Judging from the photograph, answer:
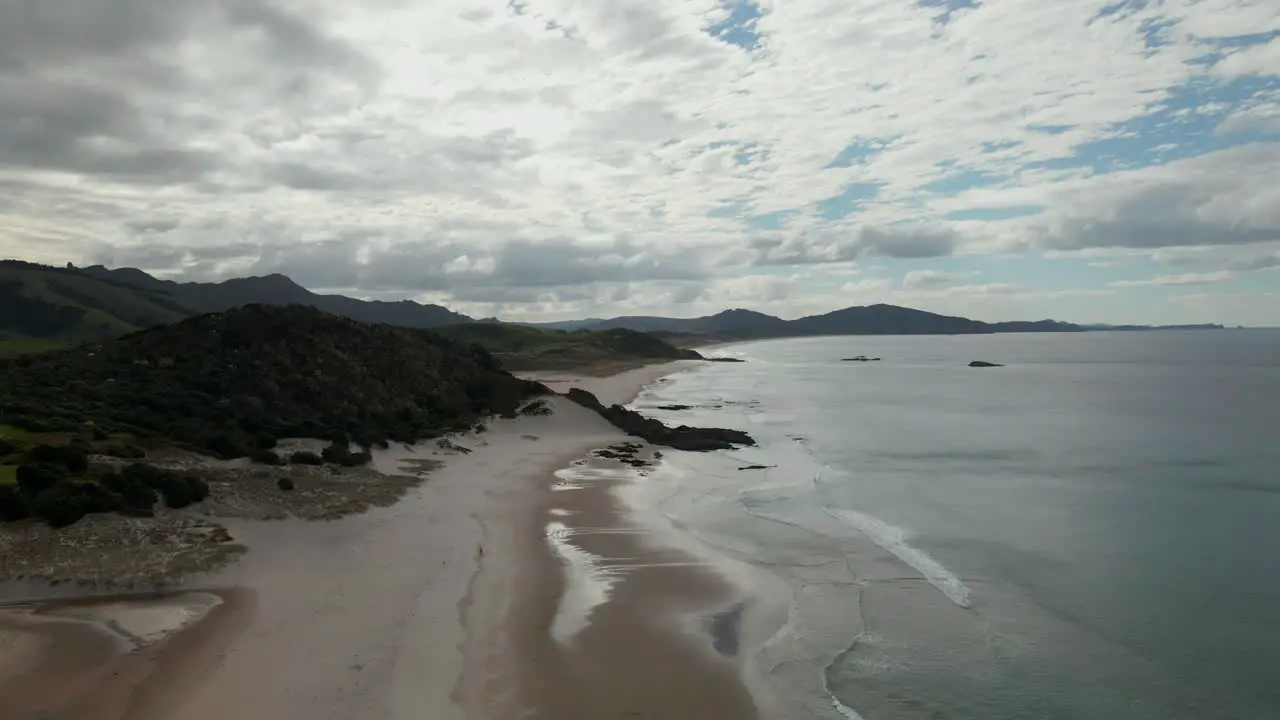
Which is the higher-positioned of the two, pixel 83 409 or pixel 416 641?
pixel 83 409

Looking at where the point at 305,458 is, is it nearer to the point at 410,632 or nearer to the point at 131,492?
the point at 131,492

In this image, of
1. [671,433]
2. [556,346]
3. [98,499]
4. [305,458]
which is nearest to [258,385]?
[305,458]

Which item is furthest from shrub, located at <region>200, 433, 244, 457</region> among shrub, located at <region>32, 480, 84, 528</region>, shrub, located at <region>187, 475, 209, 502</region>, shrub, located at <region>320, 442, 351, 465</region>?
shrub, located at <region>32, 480, 84, 528</region>

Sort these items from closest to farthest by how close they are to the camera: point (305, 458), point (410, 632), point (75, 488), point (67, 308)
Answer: point (410, 632), point (75, 488), point (305, 458), point (67, 308)

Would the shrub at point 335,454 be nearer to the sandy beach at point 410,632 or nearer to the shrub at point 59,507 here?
the sandy beach at point 410,632

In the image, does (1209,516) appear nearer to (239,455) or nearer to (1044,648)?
(1044,648)

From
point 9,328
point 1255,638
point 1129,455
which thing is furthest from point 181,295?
point 1255,638
